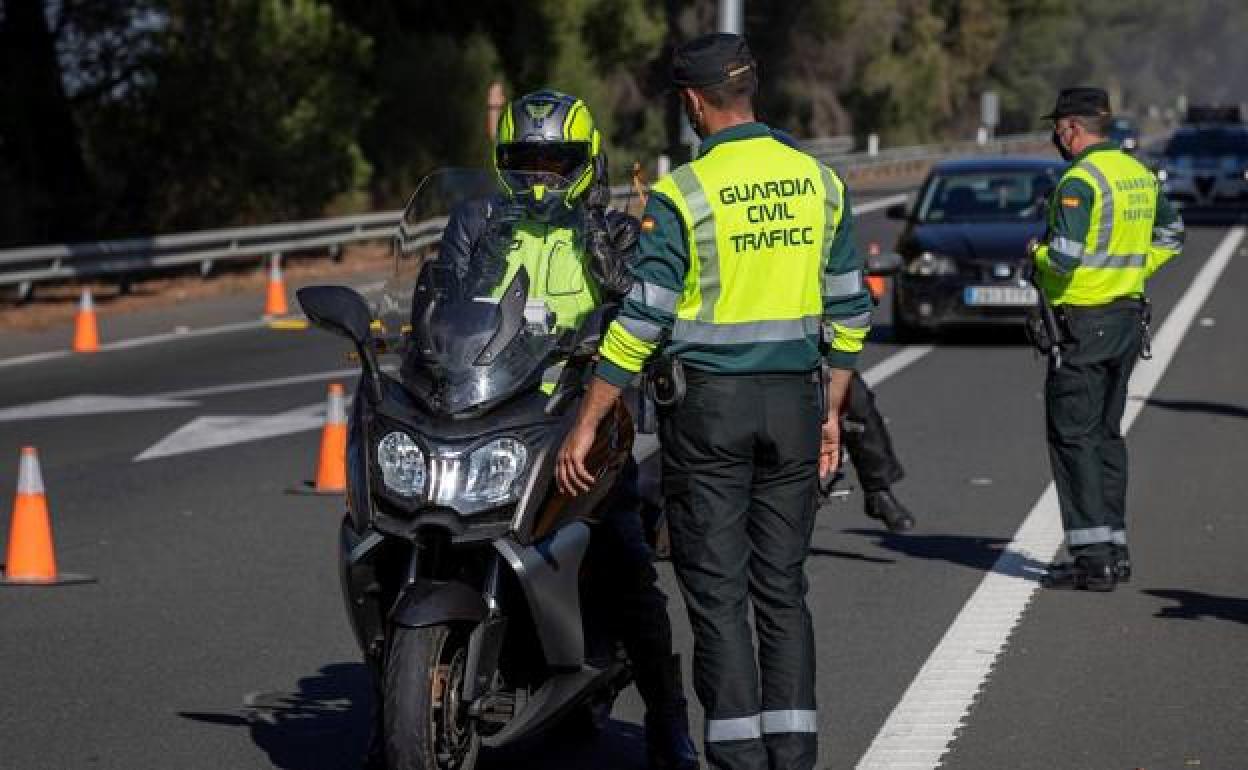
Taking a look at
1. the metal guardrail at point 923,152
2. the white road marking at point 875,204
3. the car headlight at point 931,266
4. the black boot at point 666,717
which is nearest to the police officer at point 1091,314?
the black boot at point 666,717

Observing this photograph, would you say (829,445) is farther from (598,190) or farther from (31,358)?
(31,358)

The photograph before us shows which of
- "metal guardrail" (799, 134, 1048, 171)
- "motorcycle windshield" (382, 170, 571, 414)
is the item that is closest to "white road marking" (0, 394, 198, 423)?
"motorcycle windshield" (382, 170, 571, 414)

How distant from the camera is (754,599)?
6289mm

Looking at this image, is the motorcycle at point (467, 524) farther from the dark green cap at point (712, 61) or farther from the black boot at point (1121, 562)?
the black boot at point (1121, 562)

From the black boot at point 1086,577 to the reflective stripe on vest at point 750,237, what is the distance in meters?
3.83

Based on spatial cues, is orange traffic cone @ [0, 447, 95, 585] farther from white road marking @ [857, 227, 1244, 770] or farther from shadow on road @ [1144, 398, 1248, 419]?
shadow on road @ [1144, 398, 1248, 419]

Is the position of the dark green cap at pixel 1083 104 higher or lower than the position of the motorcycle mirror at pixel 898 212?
higher

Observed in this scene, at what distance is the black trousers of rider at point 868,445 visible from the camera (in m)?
10.7

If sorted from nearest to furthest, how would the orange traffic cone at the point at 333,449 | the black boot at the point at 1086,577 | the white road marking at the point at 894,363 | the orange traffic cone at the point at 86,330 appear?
1. the black boot at the point at 1086,577
2. the orange traffic cone at the point at 333,449
3. the white road marking at the point at 894,363
4. the orange traffic cone at the point at 86,330

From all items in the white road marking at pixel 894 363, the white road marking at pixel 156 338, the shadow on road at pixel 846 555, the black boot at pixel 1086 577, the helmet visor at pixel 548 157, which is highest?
the helmet visor at pixel 548 157

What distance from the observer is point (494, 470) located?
20.3 feet

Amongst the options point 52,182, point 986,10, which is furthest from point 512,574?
point 986,10

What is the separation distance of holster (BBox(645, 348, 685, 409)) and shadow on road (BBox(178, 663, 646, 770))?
4.53 ft

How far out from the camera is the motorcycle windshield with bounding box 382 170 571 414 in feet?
20.4
